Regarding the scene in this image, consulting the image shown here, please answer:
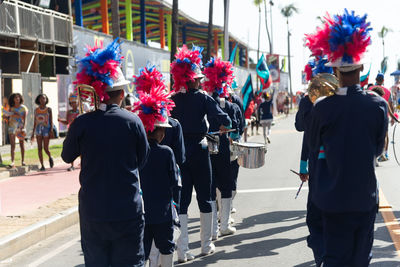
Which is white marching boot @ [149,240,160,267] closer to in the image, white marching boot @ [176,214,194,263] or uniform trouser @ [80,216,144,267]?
white marching boot @ [176,214,194,263]

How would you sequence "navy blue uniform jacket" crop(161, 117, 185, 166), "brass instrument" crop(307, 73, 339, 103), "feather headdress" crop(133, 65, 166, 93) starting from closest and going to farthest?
"brass instrument" crop(307, 73, 339, 103) → "navy blue uniform jacket" crop(161, 117, 185, 166) → "feather headdress" crop(133, 65, 166, 93)

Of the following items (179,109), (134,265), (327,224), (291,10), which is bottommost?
(134,265)

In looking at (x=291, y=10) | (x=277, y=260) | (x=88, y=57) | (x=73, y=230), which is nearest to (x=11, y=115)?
(x=73, y=230)

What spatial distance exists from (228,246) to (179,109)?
1790mm

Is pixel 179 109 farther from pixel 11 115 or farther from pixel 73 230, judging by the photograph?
pixel 11 115

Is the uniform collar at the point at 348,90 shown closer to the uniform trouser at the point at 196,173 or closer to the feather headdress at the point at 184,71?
the uniform trouser at the point at 196,173

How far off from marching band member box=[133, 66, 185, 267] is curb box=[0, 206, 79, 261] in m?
2.31

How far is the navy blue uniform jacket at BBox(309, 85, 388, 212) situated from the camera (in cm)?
449

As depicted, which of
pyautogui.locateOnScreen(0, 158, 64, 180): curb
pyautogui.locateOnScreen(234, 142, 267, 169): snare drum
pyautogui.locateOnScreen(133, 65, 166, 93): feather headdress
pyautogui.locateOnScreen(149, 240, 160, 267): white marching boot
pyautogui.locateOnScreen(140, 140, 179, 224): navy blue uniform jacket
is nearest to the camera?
pyautogui.locateOnScreen(140, 140, 179, 224): navy blue uniform jacket

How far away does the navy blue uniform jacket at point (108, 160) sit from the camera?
4688 mm

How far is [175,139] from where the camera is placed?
21.1ft

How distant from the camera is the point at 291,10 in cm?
9788

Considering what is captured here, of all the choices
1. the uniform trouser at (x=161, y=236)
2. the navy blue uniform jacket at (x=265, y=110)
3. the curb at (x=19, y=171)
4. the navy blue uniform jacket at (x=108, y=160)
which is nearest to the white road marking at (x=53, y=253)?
the uniform trouser at (x=161, y=236)

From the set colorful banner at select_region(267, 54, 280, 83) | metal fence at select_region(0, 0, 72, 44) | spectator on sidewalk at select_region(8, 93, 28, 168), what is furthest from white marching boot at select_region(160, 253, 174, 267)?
colorful banner at select_region(267, 54, 280, 83)
